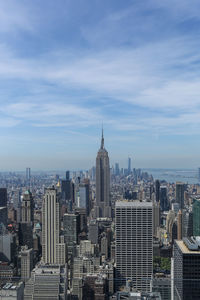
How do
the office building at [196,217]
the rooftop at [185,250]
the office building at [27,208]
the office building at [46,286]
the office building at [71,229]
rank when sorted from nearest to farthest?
the rooftop at [185,250] < the office building at [46,286] < the office building at [196,217] < the office building at [71,229] < the office building at [27,208]

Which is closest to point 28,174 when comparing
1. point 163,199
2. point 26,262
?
point 26,262

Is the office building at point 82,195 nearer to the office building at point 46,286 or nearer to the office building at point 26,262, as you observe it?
the office building at point 26,262

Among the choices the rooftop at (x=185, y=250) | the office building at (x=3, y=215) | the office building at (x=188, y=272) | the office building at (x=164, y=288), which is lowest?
the office building at (x=3, y=215)

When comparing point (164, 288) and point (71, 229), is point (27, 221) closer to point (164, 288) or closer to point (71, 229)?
point (71, 229)

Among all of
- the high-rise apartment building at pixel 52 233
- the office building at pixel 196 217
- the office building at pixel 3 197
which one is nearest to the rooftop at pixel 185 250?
the high-rise apartment building at pixel 52 233

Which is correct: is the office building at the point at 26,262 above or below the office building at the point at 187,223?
below

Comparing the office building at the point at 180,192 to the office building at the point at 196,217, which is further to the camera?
the office building at the point at 180,192

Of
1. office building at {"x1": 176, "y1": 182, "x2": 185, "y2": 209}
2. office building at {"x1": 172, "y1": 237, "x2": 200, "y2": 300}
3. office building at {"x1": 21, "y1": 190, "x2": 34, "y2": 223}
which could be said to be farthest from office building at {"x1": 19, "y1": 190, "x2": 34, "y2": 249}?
office building at {"x1": 172, "y1": 237, "x2": 200, "y2": 300}
